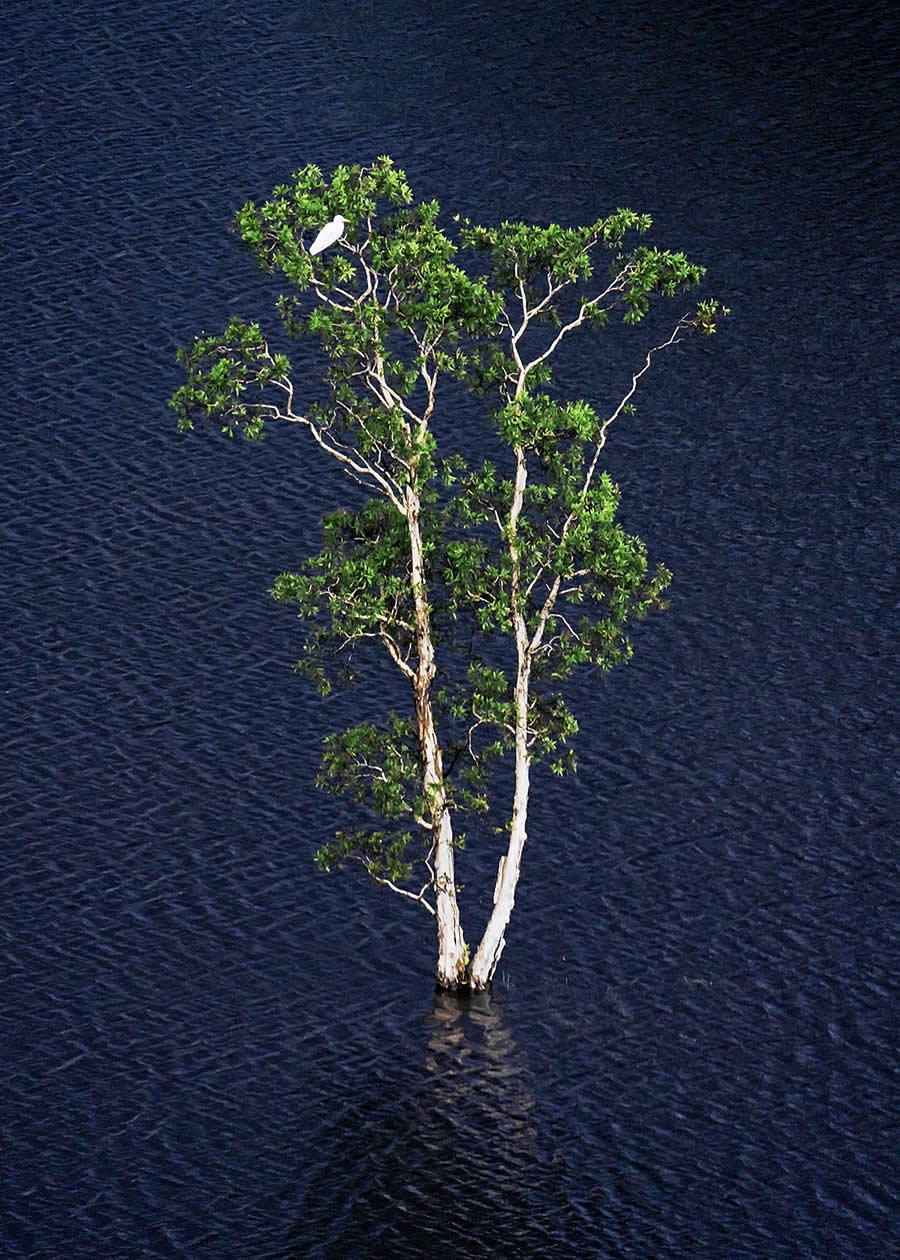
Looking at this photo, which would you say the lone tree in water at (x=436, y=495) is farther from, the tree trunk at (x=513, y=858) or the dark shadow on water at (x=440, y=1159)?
the dark shadow on water at (x=440, y=1159)

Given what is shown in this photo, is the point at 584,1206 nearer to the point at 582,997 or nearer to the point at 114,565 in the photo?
the point at 582,997

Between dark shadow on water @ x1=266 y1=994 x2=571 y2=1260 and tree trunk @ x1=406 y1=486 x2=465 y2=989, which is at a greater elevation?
tree trunk @ x1=406 y1=486 x2=465 y2=989

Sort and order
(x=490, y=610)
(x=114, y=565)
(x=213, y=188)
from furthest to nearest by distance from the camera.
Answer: (x=213, y=188), (x=114, y=565), (x=490, y=610)

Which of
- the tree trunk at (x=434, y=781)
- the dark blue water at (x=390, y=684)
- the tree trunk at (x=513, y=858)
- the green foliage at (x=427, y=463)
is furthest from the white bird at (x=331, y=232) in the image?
the dark blue water at (x=390, y=684)

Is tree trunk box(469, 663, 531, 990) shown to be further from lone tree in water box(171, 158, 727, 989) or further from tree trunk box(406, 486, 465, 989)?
tree trunk box(406, 486, 465, 989)

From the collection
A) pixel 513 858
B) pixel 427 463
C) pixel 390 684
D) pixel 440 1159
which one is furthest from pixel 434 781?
pixel 390 684

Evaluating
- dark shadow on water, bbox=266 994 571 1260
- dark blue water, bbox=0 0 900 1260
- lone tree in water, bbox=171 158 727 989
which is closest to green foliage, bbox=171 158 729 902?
lone tree in water, bbox=171 158 727 989

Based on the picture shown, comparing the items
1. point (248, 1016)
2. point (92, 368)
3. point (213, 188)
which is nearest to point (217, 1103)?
point (248, 1016)
